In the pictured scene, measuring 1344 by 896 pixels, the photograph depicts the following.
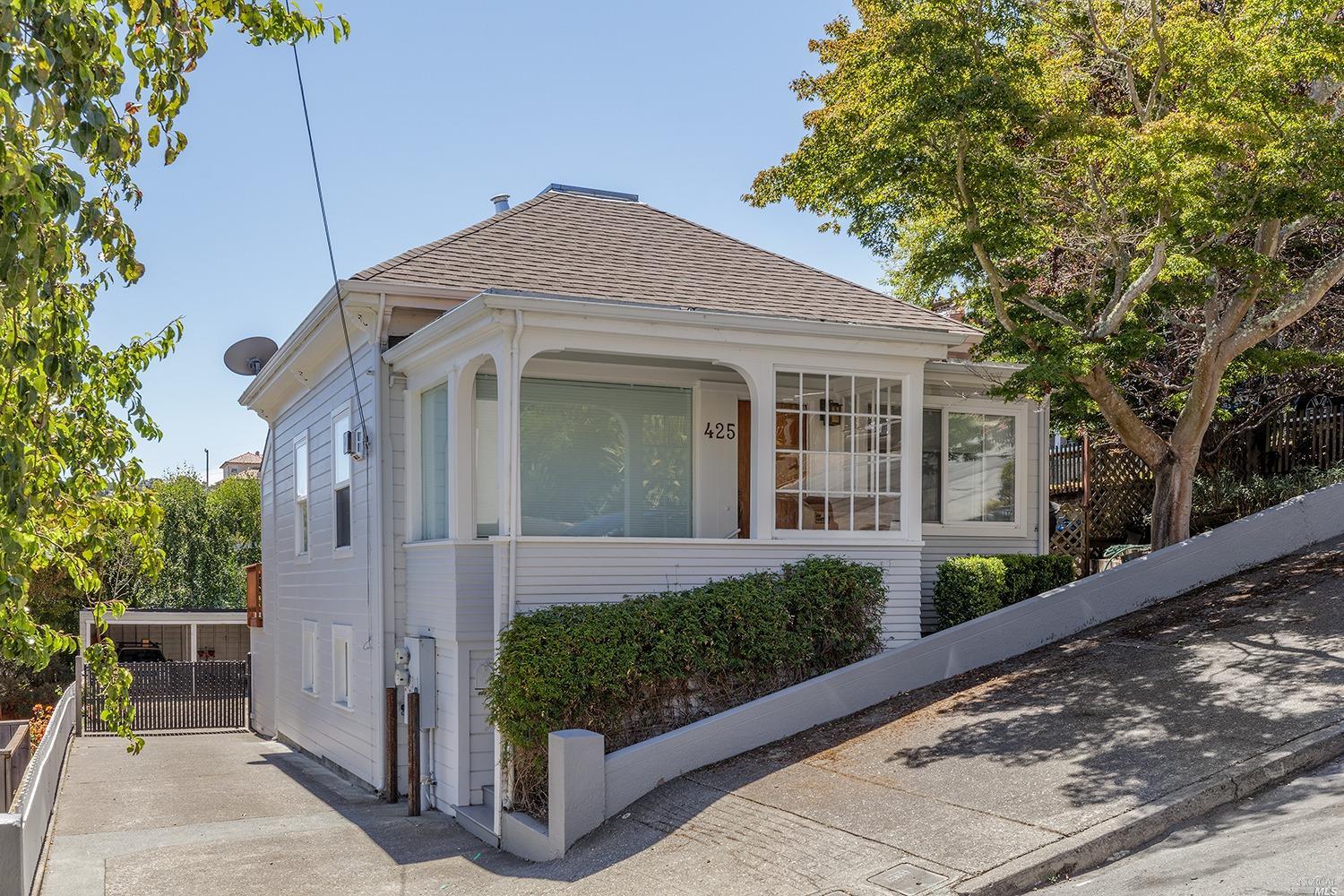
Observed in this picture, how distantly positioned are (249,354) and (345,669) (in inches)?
221

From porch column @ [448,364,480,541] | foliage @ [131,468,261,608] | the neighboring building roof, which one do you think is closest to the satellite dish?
porch column @ [448,364,480,541]

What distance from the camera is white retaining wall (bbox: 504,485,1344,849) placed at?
9.54m

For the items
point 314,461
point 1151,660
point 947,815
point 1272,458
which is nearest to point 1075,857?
point 947,815

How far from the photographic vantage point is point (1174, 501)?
44.6ft

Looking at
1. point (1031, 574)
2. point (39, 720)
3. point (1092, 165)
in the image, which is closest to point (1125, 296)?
point (1092, 165)

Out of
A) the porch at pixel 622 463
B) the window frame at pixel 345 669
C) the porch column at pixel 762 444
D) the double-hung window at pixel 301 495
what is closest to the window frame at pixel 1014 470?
the porch at pixel 622 463

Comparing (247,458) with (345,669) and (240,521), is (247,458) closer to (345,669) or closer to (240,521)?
(240,521)

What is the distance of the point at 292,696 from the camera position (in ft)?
60.2

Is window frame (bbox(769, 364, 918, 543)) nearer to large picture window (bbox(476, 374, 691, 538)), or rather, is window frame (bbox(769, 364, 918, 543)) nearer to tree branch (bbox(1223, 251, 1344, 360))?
large picture window (bbox(476, 374, 691, 538))

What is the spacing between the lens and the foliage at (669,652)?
9.62m

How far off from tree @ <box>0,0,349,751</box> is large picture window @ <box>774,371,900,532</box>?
6487 mm

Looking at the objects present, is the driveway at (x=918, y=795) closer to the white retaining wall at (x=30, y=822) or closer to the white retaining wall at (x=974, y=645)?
the white retaining wall at (x=974, y=645)

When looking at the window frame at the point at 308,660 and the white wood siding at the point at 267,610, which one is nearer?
the window frame at the point at 308,660

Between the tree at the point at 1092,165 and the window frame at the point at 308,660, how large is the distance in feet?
30.4
